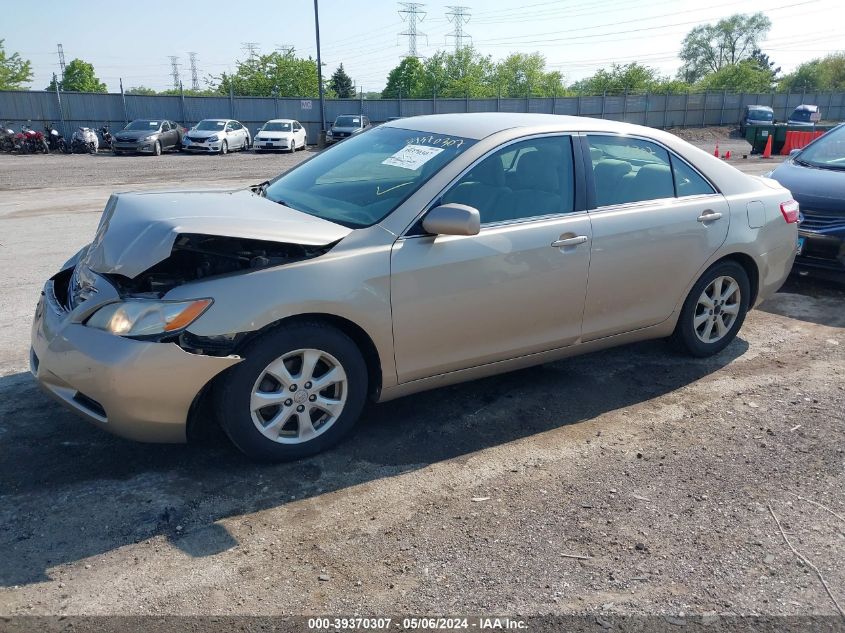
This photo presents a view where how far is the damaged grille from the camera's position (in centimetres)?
343

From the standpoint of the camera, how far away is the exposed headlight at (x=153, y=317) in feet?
10.6

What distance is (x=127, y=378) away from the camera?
3.18 m

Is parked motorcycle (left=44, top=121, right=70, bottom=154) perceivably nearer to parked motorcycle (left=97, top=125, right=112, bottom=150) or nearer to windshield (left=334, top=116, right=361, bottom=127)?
parked motorcycle (left=97, top=125, right=112, bottom=150)

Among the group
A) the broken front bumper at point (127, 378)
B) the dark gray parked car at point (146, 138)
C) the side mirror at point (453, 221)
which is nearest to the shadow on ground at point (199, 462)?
the broken front bumper at point (127, 378)

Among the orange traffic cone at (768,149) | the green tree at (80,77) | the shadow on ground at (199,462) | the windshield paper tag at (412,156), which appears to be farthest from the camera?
the green tree at (80,77)

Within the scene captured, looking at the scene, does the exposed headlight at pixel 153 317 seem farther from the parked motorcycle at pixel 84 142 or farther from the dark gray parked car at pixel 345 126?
the dark gray parked car at pixel 345 126

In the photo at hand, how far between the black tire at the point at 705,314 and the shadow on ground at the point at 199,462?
27cm

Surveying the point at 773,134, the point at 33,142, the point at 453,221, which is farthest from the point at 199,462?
the point at 33,142

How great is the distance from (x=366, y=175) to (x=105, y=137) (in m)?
30.9

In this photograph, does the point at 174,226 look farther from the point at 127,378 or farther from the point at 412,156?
the point at 412,156

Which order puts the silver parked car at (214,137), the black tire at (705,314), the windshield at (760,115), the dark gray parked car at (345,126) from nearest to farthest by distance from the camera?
the black tire at (705,314), the silver parked car at (214,137), the dark gray parked car at (345,126), the windshield at (760,115)

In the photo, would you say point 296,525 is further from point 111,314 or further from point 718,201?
point 718,201

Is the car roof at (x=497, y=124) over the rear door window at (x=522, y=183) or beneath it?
over

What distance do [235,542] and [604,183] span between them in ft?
9.83
